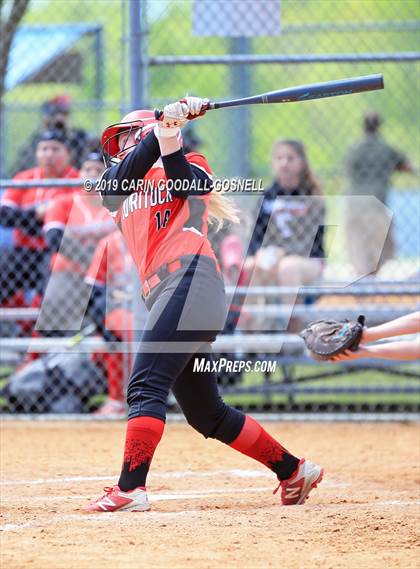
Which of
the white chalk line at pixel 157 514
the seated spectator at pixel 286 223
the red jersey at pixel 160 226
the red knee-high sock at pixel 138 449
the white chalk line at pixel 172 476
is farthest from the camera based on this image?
the seated spectator at pixel 286 223

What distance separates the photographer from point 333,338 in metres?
4.49

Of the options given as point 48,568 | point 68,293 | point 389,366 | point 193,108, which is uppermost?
point 193,108

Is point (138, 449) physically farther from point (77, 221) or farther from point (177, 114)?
point (77, 221)

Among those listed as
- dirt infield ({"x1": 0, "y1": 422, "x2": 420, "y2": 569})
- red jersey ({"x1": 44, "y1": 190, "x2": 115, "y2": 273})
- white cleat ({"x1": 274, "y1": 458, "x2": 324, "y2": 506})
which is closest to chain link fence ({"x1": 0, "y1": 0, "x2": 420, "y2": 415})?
red jersey ({"x1": 44, "y1": 190, "x2": 115, "y2": 273})

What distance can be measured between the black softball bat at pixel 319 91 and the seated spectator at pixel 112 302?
2707mm

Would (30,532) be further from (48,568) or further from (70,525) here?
(48,568)

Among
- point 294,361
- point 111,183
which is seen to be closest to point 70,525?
point 111,183

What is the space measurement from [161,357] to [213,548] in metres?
0.92

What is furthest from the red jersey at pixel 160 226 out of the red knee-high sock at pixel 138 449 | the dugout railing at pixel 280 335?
the dugout railing at pixel 280 335

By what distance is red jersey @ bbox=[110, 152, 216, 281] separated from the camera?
13.5 ft

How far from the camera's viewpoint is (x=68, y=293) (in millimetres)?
7031

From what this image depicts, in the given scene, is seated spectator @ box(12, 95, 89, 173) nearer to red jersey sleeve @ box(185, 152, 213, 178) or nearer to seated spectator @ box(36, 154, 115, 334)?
seated spectator @ box(36, 154, 115, 334)

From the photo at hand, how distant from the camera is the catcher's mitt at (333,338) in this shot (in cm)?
447

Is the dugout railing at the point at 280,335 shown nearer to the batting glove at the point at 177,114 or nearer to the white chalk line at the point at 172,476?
the white chalk line at the point at 172,476
